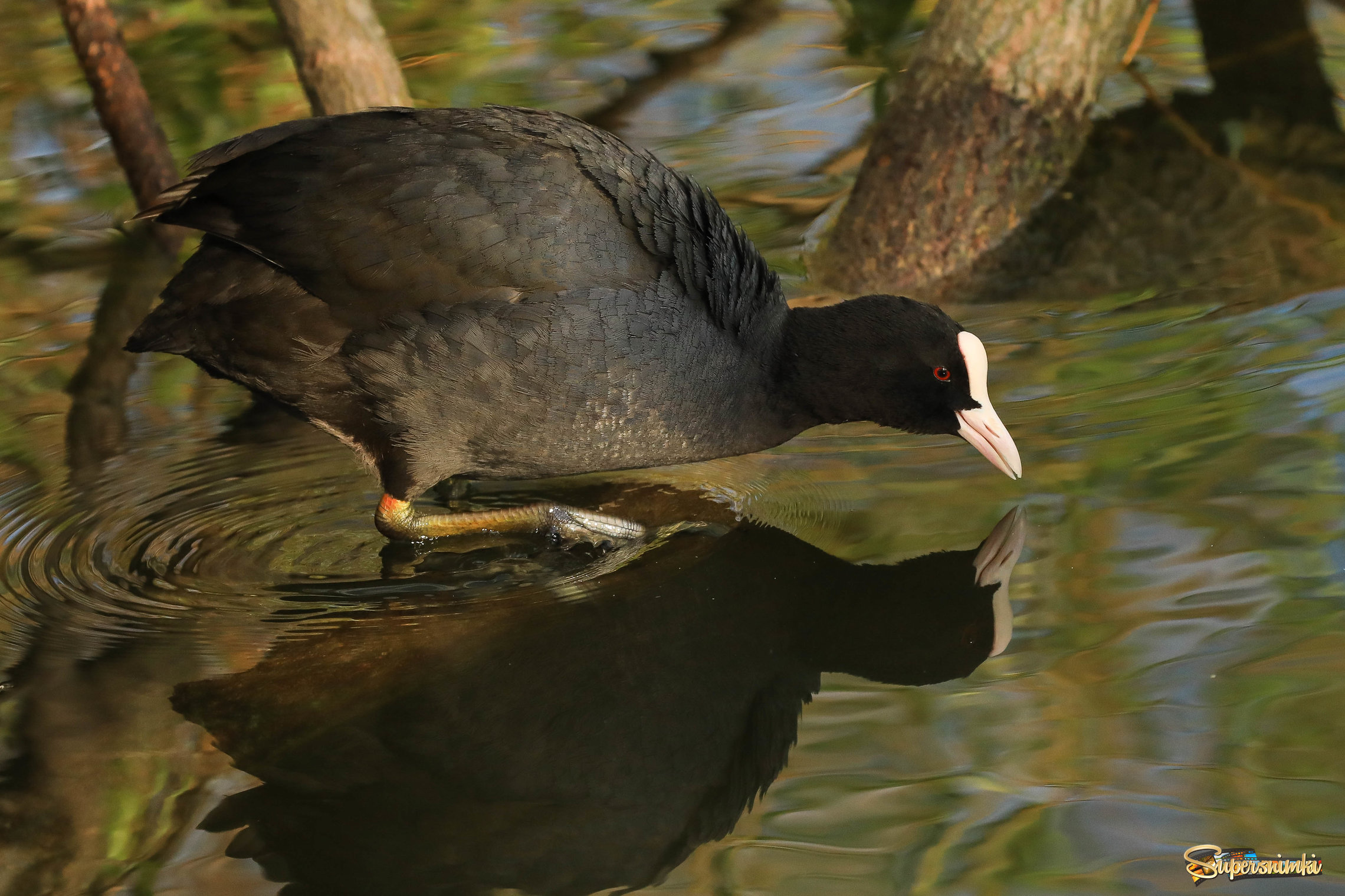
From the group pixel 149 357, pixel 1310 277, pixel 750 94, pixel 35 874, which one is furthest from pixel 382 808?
pixel 750 94

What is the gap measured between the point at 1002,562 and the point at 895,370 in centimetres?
66

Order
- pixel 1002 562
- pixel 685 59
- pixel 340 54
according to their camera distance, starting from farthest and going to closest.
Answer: pixel 685 59 → pixel 340 54 → pixel 1002 562

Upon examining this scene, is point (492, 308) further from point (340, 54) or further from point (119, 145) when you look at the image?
point (119, 145)

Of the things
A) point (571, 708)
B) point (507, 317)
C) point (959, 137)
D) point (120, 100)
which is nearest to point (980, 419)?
point (507, 317)

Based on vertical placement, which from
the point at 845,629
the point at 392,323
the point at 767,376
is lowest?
the point at 845,629

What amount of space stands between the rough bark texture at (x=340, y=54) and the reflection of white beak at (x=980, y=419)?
2.62 meters

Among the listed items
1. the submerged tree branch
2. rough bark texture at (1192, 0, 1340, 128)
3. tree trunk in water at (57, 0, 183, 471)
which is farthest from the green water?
the submerged tree branch

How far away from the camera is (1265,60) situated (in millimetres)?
6773

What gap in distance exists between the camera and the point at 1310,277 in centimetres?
485

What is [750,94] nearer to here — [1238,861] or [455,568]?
[455,568]

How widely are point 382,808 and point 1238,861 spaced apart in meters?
1.62

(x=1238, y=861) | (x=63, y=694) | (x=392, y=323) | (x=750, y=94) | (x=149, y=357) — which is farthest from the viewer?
(x=750, y=94)

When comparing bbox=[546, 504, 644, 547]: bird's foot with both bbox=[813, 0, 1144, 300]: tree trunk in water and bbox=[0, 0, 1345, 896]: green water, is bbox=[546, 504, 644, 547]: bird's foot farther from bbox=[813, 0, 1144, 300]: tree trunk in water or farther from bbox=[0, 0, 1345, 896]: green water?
bbox=[813, 0, 1144, 300]: tree trunk in water

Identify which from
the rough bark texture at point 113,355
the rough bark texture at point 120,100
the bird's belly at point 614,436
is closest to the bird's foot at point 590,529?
the bird's belly at point 614,436
